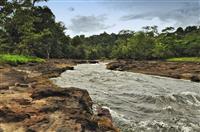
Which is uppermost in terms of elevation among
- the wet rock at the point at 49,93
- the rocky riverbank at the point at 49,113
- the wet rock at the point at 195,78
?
the wet rock at the point at 49,93

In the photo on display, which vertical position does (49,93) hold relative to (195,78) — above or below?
above

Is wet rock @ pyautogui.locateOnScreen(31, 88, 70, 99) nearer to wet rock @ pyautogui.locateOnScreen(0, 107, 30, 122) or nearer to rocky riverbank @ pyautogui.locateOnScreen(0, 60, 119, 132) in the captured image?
rocky riverbank @ pyautogui.locateOnScreen(0, 60, 119, 132)

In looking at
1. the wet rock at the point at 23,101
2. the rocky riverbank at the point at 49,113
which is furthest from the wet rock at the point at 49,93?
the wet rock at the point at 23,101

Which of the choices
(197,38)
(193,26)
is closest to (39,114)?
(197,38)

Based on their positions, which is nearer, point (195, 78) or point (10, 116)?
point (10, 116)

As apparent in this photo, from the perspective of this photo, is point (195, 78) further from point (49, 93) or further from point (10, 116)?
point (10, 116)

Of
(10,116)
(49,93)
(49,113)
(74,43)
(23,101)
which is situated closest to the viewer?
(10,116)

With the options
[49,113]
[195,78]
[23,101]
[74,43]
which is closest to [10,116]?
[49,113]

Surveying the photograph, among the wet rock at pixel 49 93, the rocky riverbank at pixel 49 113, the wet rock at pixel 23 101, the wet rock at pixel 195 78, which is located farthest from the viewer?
the wet rock at pixel 195 78

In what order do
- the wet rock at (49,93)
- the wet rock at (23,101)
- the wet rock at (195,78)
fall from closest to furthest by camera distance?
1. the wet rock at (23,101)
2. the wet rock at (49,93)
3. the wet rock at (195,78)

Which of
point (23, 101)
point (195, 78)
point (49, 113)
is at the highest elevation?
point (23, 101)

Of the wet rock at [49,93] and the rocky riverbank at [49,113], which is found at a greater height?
the wet rock at [49,93]

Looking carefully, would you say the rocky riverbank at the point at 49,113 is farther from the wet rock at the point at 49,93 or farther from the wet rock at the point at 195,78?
the wet rock at the point at 195,78

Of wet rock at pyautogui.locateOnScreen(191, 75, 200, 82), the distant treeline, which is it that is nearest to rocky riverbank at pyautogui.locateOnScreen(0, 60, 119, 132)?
wet rock at pyautogui.locateOnScreen(191, 75, 200, 82)
